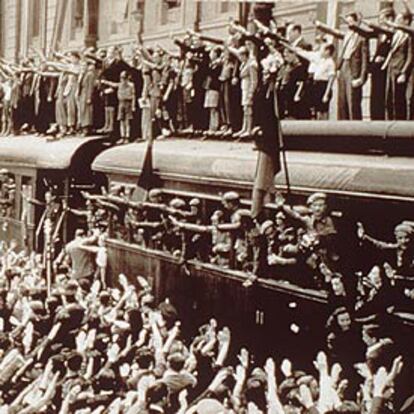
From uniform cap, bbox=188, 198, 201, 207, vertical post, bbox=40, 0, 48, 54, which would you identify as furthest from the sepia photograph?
vertical post, bbox=40, 0, 48, 54

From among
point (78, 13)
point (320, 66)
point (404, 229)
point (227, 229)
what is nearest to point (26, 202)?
point (320, 66)

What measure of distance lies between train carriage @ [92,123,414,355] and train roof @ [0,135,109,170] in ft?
9.79

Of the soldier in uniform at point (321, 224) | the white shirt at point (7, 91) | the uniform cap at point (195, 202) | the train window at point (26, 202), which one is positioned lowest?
the train window at point (26, 202)

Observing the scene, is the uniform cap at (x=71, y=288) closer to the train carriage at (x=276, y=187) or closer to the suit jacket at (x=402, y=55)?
the train carriage at (x=276, y=187)

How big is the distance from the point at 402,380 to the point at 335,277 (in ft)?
4.59

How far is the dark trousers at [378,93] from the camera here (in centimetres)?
1165

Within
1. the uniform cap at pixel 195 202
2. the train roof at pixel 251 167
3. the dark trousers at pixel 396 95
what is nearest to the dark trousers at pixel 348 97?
the dark trousers at pixel 396 95

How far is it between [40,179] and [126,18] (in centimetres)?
595

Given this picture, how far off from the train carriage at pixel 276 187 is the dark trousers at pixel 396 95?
1.65m

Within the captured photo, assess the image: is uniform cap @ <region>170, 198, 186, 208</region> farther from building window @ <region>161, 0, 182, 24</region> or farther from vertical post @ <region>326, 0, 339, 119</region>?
building window @ <region>161, 0, 182, 24</region>

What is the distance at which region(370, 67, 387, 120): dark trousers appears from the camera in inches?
459

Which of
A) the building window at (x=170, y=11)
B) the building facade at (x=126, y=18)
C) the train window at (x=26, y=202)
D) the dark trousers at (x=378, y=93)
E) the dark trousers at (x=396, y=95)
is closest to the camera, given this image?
the dark trousers at (x=396, y=95)

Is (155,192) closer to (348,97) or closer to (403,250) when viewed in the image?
(348,97)

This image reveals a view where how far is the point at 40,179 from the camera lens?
1738 centimetres
